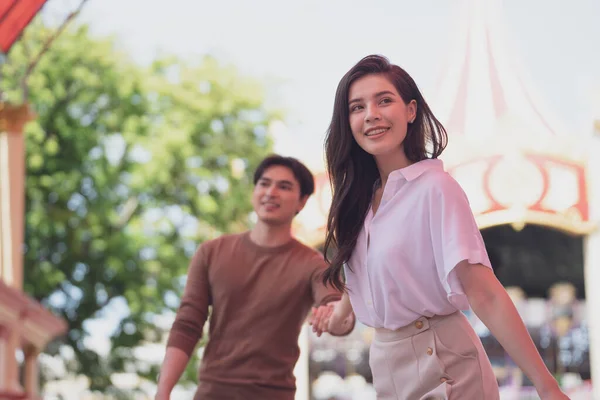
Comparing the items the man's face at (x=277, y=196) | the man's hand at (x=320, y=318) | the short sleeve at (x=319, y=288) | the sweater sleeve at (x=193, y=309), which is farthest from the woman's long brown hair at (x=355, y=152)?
the man's face at (x=277, y=196)

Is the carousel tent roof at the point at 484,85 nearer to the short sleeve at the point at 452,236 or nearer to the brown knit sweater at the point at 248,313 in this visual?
the brown knit sweater at the point at 248,313

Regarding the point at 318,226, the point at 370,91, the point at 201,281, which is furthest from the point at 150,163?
the point at 370,91

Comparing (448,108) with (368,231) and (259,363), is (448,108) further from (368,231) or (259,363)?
(368,231)

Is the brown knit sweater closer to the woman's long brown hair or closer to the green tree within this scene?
the woman's long brown hair

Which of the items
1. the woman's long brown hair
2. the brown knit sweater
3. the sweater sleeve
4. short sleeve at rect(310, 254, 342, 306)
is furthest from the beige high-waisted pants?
the sweater sleeve

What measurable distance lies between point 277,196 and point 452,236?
163 cm

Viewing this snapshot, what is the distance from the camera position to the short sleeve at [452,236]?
79.3 inches

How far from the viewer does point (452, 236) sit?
6.65 feet

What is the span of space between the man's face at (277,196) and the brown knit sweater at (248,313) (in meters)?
0.10

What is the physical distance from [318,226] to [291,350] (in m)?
9.26

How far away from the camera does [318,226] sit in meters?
12.7

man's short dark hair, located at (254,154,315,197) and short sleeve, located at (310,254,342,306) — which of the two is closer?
short sleeve, located at (310,254,342,306)

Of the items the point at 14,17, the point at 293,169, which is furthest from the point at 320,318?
the point at 14,17

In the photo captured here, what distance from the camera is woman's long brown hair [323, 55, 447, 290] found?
227 cm
